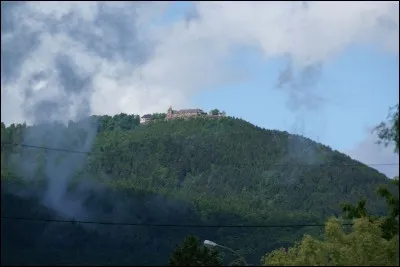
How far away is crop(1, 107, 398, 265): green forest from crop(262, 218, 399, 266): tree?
0.17 m

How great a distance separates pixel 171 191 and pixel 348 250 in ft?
261

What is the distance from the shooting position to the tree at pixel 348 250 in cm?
4488

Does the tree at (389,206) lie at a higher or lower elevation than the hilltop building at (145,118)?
lower

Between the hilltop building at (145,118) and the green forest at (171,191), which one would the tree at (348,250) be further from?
the hilltop building at (145,118)

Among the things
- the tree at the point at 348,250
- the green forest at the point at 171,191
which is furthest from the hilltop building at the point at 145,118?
the tree at the point at 348,250

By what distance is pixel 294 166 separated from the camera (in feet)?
551

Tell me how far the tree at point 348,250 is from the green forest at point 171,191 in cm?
17

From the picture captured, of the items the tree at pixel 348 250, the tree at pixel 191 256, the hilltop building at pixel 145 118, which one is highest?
the hilltop building at pixel 145 118

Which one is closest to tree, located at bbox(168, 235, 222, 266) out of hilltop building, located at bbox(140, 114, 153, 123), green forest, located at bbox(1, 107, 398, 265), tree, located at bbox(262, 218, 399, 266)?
green forest, located at bbox(1, 107, 398, 265)

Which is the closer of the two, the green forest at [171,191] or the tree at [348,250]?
the tree at [348,250]

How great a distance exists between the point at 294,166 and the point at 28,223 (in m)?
123

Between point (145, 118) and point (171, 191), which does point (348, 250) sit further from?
point (145, 118)

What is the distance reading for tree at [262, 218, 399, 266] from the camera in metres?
44.9

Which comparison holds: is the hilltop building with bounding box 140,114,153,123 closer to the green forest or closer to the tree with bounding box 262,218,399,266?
the green forest
